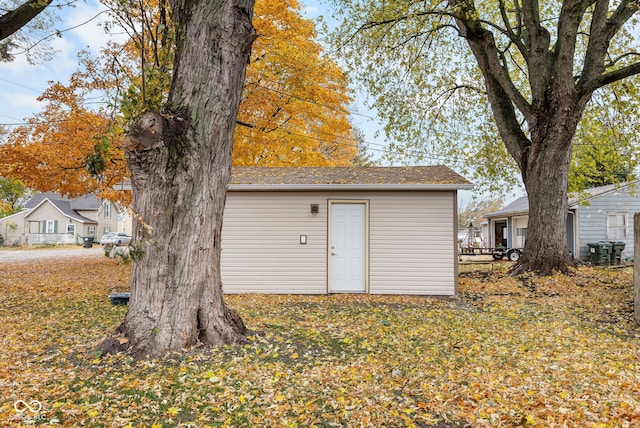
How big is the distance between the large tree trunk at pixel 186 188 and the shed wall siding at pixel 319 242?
157 inches

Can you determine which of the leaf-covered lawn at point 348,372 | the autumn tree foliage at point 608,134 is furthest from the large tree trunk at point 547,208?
the autumn tree foliage at point 608,134

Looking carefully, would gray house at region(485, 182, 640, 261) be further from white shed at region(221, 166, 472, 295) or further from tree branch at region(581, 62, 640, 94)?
white shed at region(221, 166, 472, 295)

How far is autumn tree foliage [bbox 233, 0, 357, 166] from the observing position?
11086mm

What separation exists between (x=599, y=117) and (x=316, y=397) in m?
11.5

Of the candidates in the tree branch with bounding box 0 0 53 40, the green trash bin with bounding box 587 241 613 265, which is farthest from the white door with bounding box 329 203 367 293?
the green trash bin with bounding box 587 241 613 265

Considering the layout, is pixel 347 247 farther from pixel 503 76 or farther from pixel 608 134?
pixel 608 134

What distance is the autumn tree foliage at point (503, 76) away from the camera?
7941mm

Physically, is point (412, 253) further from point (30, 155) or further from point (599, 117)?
point (30, 155)

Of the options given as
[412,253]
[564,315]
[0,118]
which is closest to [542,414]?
[564,315]

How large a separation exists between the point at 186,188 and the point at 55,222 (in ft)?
108

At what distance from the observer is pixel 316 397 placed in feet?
9.78

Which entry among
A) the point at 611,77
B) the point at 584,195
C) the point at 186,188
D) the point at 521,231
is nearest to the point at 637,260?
the point at 611,77

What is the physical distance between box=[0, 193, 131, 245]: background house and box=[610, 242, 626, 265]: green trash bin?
97.3ft

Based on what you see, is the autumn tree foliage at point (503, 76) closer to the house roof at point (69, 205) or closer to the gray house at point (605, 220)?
the gray house at point (605, 220)
